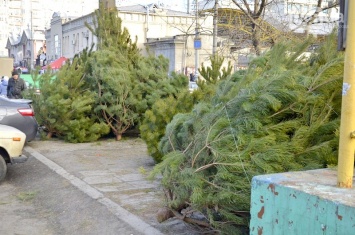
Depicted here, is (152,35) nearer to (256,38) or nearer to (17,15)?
(256,38)

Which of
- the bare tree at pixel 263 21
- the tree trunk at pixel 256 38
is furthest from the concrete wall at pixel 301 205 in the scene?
the tree trunk at pixel 256 38

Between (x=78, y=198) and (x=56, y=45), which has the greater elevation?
(x=56, y=45)

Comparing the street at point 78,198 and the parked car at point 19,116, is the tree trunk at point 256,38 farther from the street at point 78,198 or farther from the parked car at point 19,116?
the parked car at point 19,116

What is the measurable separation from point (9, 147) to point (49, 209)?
178 centimetres

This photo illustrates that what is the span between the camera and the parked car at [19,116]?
33.8 feet

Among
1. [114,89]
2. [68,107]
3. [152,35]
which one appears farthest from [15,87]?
[152,35]

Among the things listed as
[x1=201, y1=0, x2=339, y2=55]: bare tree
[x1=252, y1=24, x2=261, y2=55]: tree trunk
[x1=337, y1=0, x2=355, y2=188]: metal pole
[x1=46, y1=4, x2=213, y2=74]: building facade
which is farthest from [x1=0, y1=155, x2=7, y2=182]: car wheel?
[x1=46, y1=4, x2=213, y2=74]: building facade

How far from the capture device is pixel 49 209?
6.64m

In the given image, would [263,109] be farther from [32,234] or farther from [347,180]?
[32,234]

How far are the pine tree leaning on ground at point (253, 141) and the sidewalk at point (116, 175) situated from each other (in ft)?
3.35

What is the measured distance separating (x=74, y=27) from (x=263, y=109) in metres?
48.8

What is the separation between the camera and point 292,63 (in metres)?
5.08

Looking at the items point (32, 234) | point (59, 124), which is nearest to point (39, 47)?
point (59, 124)

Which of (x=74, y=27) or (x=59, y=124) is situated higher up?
(x=74, y=27)
